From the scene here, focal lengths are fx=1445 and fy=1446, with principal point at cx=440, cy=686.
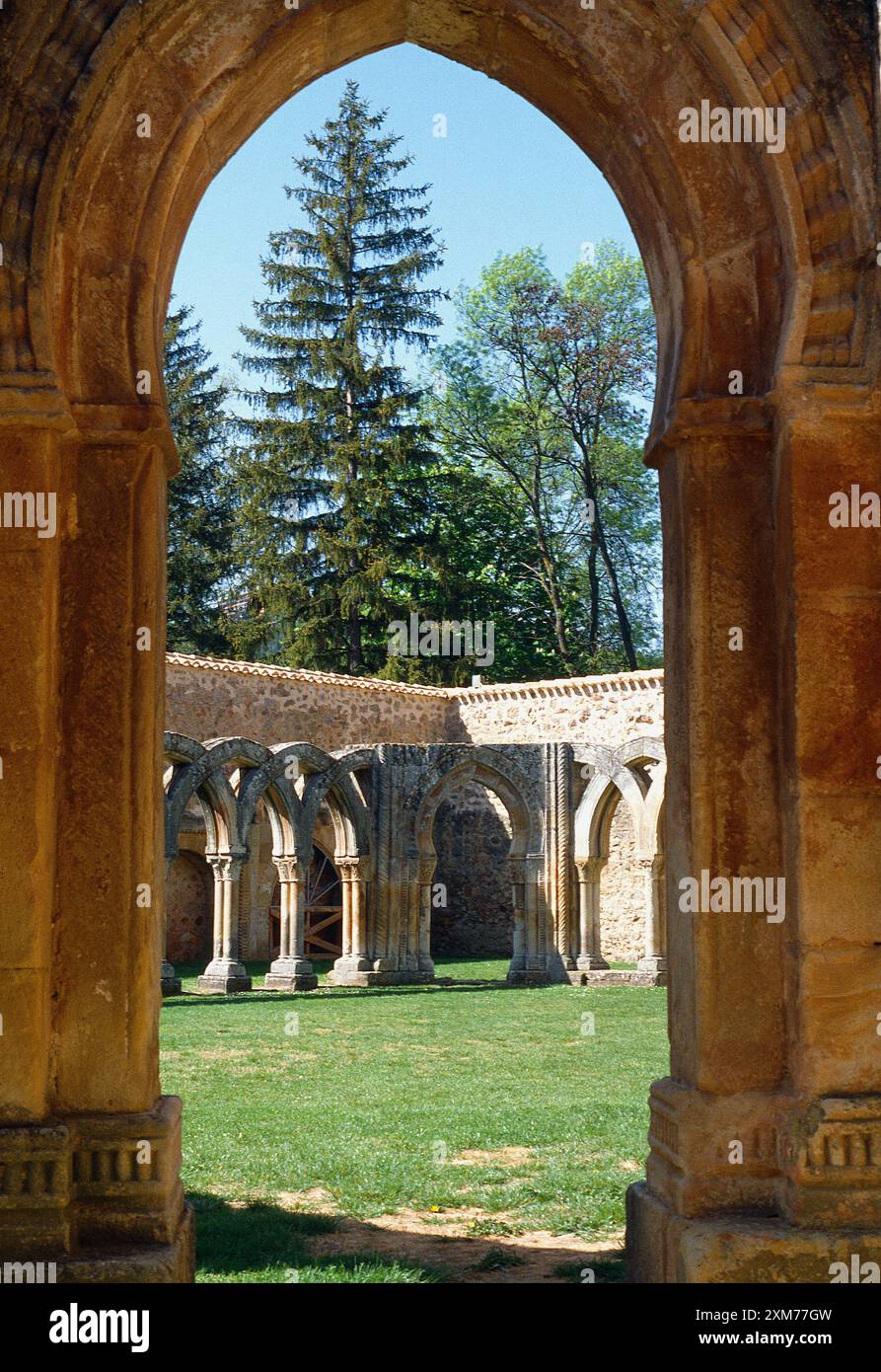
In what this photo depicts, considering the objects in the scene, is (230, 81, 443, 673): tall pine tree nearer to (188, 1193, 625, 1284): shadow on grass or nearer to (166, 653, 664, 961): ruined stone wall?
(166, 653, 664, 961): ruined stone wall

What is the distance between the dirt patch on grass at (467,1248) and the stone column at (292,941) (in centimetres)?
1349

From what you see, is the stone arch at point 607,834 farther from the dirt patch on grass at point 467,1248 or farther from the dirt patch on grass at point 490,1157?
the dirt patch on grass at point 467,1248

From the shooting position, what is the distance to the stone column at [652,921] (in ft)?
65.6

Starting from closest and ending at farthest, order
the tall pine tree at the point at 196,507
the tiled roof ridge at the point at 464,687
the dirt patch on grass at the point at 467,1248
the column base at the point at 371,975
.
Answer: the dirt patch on grass at the point at 467,1248
the column base at the point at 371,975
the tiled roof ridge at the point at 464,687
the tall pine tree at the point at 196,507

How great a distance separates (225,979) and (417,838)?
3.70 meters

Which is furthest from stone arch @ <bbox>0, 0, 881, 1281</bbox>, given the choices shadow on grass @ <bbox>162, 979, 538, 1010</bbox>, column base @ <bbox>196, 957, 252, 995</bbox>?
column base @ <bbox>196, 957, 252, 995</bbox>

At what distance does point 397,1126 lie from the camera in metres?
7.65

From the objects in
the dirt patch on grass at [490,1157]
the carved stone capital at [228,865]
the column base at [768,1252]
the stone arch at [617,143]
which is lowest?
the dirt patch on grass at [490,1157]

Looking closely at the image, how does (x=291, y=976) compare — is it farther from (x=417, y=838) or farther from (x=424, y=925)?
(x=417, y=838)

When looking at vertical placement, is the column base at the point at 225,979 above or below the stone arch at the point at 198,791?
below

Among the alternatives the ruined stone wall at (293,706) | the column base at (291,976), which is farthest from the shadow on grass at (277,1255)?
the ruined stone wall at (293,706)

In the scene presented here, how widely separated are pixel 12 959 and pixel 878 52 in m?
3.32

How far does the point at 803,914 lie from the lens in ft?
12.8
